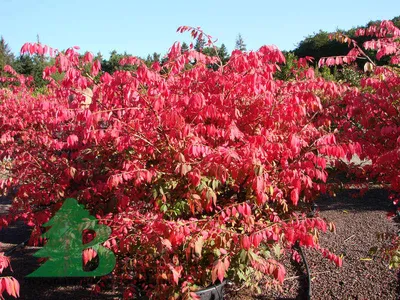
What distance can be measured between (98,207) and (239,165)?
5.59 feet

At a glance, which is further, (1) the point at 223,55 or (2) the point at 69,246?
(1) the point at 223,55

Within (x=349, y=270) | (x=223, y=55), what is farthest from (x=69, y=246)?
(x=223, y=55)

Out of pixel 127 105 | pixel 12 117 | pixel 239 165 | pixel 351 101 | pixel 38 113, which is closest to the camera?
pixel 239 165

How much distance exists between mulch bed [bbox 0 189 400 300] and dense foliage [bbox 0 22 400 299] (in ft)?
1.50

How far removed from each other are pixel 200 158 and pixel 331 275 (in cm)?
240

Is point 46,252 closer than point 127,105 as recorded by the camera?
No

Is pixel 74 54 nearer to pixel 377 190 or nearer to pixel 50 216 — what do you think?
pixel 50 216

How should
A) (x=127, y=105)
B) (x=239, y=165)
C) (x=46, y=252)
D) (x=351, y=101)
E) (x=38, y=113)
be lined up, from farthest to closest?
1. (x=38, y=113)
2. (x=351, y=101)
3. (x=46, y=252)
4. (x=127, y=105)
5. (x=239, y=165)

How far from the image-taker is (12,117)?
548cm

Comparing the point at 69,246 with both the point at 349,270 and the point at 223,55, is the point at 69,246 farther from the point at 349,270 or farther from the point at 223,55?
the point at 223,55

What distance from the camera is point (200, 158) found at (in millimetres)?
3006

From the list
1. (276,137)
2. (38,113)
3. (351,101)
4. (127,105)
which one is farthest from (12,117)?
(351,101)

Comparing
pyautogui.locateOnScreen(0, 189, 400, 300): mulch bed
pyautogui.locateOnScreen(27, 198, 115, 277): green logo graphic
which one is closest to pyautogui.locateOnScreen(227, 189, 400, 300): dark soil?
pyautogui.locateOnScreen(0, 189, 400, 300): mulch bed

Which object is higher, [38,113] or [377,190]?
[38,113]
